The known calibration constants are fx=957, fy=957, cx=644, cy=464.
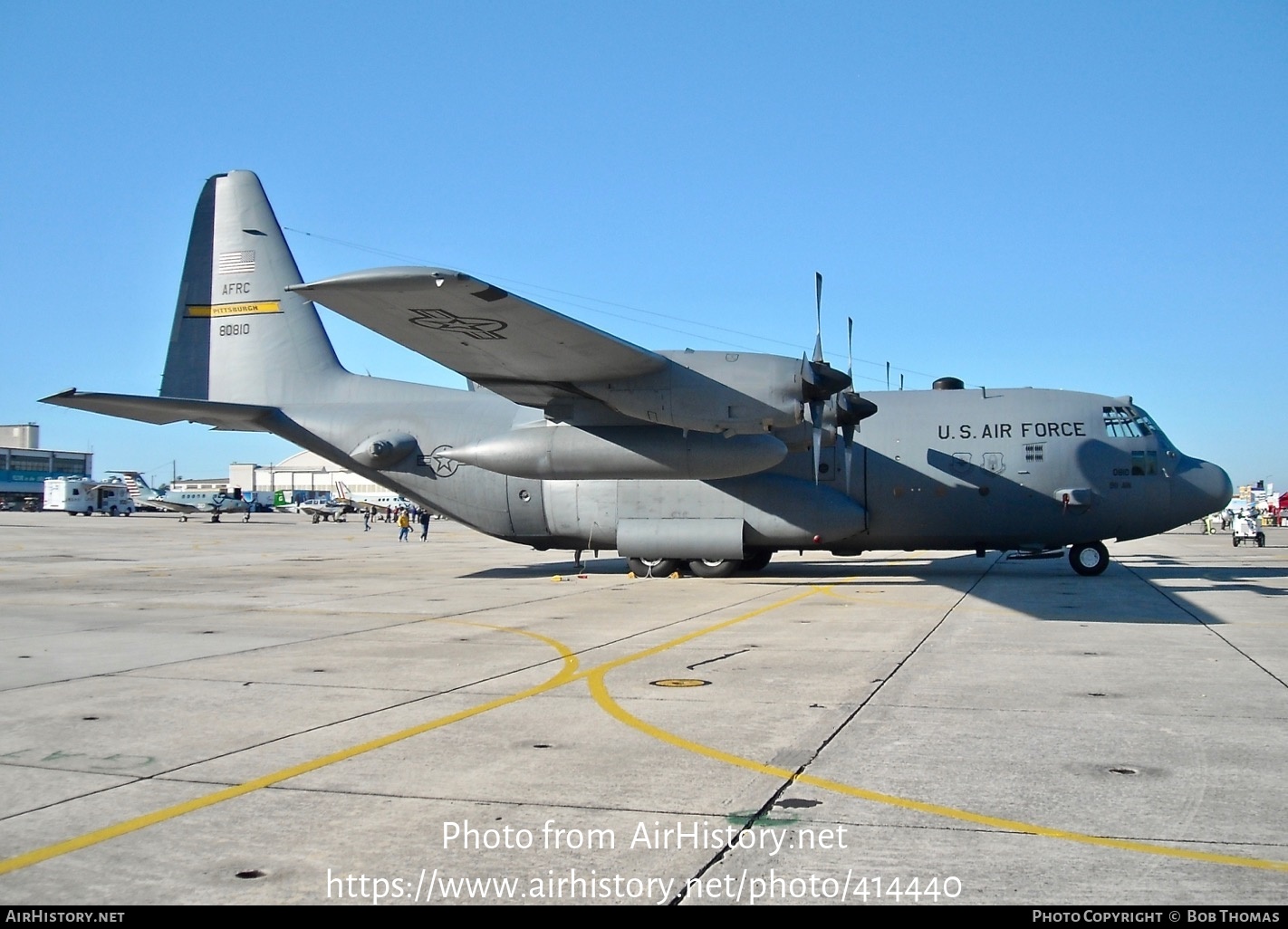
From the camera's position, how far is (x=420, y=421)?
74.5 ft

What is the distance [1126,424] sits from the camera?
21094mm

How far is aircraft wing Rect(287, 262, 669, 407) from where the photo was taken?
12.6 meters

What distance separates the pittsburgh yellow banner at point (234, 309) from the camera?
23.2 meters

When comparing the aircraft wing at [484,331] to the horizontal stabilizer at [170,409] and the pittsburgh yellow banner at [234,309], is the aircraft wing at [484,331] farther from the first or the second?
the pittsburgh yellow banner at [234,309]

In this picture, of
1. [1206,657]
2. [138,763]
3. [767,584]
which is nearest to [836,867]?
[138,763]

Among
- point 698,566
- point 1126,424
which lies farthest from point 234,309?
point 1126,424

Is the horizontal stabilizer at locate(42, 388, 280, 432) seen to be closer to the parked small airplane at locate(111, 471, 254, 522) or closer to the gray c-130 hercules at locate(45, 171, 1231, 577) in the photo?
A: the gray c-130 hercules at locate(45, 171, 1231, 577)

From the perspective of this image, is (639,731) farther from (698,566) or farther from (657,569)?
(657,569)

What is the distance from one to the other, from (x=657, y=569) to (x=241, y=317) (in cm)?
1173

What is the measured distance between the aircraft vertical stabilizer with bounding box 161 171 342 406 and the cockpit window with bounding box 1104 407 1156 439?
59.4 ft

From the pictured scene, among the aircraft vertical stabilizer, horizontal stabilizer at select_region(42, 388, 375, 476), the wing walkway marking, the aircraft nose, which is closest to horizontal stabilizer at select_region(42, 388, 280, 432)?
horizontal stabilizer at select_region(42, 388, 375, 476)
